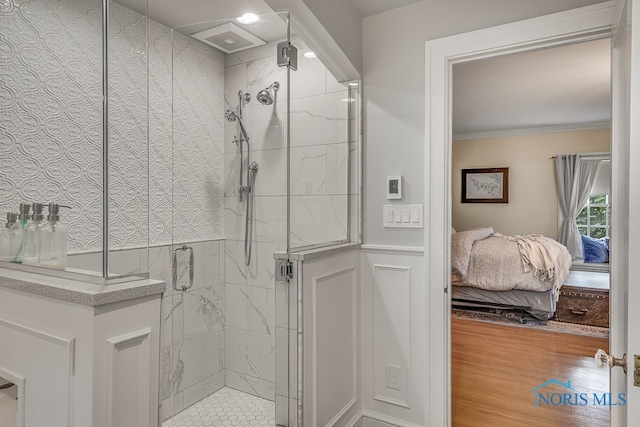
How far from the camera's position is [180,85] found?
1.79 meters

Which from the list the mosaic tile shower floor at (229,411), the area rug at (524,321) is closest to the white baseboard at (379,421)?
the mosaic tile shower floor at (229,411)

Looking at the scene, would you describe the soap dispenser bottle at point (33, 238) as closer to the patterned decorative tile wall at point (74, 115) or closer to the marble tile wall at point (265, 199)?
the patterned decorative tile wall at point (74, 115)

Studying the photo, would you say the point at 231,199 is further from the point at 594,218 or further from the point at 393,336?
the point at 594,218

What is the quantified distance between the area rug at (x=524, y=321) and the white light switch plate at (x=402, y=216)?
2.89 meters

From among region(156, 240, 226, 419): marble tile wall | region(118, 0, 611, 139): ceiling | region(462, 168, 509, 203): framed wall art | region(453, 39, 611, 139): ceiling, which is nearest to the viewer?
region(156, 240, 226, 419): marble tile wall

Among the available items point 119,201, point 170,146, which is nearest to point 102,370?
point 119,201

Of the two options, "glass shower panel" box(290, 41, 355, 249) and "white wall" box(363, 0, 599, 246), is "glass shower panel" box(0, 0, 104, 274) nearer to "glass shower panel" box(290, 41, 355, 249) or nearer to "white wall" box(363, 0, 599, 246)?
"glass shower panel" box(290, 41, 355, 249)

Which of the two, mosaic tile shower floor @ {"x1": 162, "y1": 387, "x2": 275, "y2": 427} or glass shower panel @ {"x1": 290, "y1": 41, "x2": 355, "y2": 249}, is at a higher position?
glass shower panel @ {"x1": 290, "y1": 41, "x2": 355, "y2": 249}

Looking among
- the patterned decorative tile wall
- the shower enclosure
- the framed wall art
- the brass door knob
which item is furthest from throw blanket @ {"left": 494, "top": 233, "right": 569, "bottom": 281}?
the patterned decorative tile wall

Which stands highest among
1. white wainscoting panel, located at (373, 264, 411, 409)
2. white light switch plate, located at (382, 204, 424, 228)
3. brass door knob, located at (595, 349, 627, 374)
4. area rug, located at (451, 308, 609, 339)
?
white light switch plate, located at (382, 204, 424, 228)

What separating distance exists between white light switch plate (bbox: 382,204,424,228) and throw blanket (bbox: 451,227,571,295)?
281 centimetres

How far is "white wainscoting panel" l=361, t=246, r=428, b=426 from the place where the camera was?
7.05 feet

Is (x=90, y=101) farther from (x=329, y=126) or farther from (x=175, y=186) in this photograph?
(x=329, y=126)

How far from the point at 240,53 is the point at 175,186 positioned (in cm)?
68
